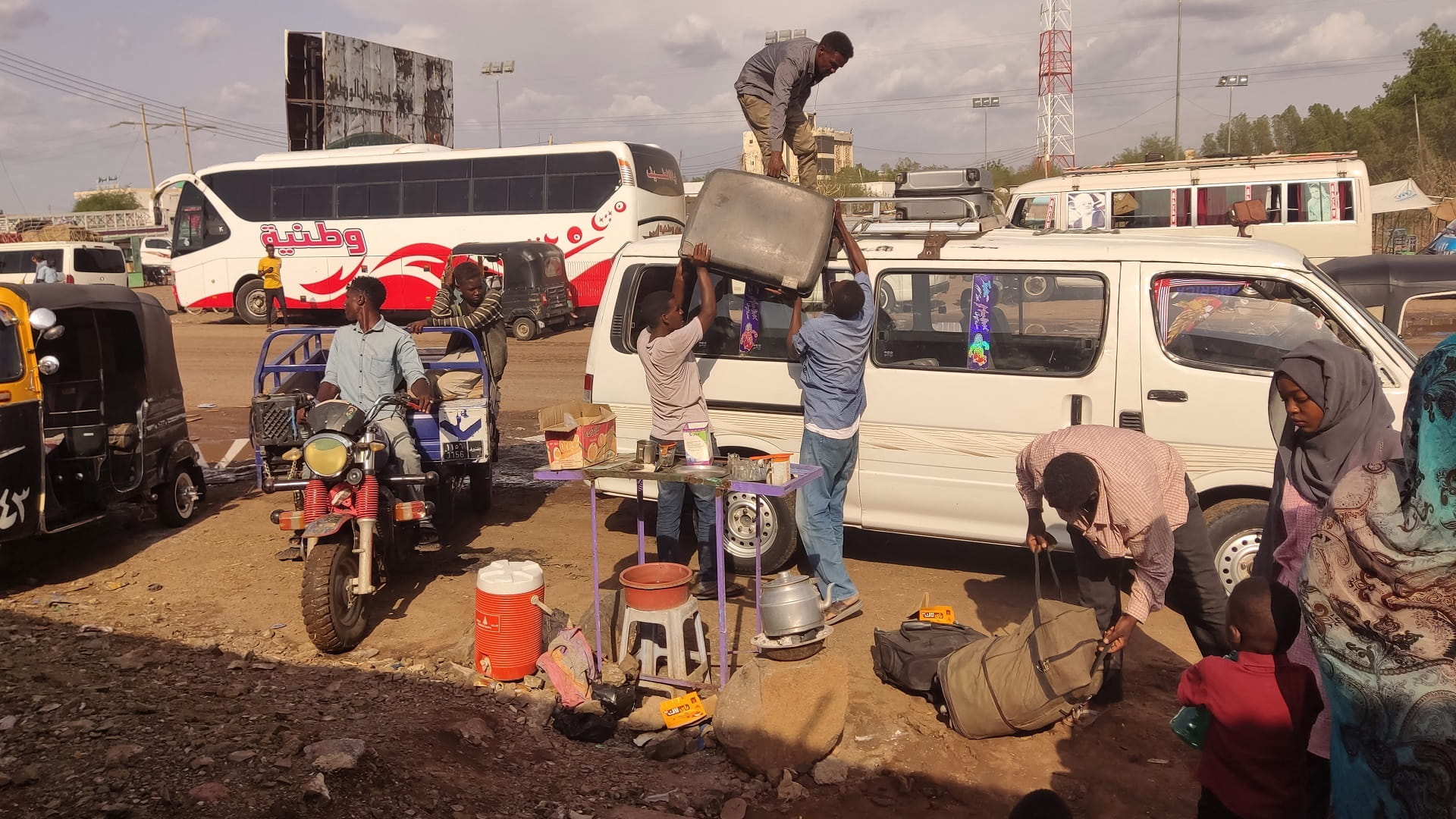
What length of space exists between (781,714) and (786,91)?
14.1 ft

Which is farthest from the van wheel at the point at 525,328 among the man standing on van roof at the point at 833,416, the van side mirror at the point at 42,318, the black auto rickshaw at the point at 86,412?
the man standing on van roof at the point at 833,416

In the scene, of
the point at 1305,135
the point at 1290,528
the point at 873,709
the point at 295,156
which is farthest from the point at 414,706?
A: the point at 1305,135

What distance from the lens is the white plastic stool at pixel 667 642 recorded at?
16.5 ft

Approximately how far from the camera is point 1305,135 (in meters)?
55.0

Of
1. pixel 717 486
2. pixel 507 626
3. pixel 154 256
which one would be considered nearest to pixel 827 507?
pixel 717 486

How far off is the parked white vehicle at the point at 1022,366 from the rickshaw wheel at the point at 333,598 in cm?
190

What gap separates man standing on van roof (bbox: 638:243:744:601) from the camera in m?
5.82

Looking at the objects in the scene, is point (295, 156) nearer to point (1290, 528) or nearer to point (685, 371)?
point (685, 371)

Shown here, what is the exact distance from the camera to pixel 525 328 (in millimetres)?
19797

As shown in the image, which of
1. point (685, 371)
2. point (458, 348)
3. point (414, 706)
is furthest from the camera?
point (458, 348)

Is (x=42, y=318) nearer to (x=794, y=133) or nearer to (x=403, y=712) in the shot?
(x=403, y=712)

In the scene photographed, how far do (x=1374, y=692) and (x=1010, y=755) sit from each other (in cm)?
247

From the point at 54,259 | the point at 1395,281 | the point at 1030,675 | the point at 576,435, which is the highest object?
the point at 54,259

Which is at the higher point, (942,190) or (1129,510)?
(942,190)
